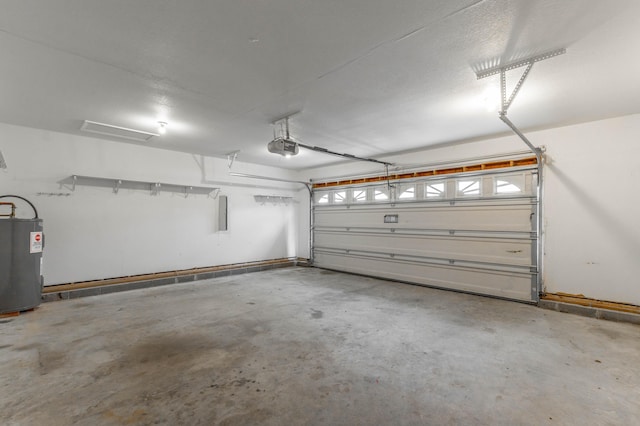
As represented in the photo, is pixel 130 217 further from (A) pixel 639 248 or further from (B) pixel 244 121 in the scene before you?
(A) pixel 639 248

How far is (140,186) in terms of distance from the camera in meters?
5.70

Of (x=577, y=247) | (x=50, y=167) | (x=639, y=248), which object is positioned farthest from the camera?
(x=50, y=167)

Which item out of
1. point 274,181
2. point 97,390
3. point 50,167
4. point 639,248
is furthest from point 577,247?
point 50,167

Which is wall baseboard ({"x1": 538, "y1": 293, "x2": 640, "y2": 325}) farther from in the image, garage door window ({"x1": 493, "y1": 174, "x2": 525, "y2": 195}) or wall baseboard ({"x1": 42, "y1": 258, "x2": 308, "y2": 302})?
wall baseboard ({"x1": 42, "y1": 258, "x2": 308, "y2": 302})

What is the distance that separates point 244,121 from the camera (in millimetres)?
4262

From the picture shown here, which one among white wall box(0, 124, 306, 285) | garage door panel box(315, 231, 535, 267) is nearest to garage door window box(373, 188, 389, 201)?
garage door panel box(315, 231, 535, 267)

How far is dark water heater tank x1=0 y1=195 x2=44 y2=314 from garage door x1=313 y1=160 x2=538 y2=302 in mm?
5549

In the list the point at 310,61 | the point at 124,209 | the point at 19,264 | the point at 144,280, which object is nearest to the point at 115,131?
the point at 124,209

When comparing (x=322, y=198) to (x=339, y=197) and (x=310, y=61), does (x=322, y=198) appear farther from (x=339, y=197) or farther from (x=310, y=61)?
(x=310, y=61)

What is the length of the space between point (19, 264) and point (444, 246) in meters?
6.60

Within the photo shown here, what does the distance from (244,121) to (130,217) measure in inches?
125

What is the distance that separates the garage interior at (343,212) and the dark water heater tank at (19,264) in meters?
0.03

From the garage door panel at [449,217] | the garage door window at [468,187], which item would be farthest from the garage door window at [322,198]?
the garage door window at [468,187]

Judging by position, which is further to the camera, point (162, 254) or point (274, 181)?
point (274, 181)
